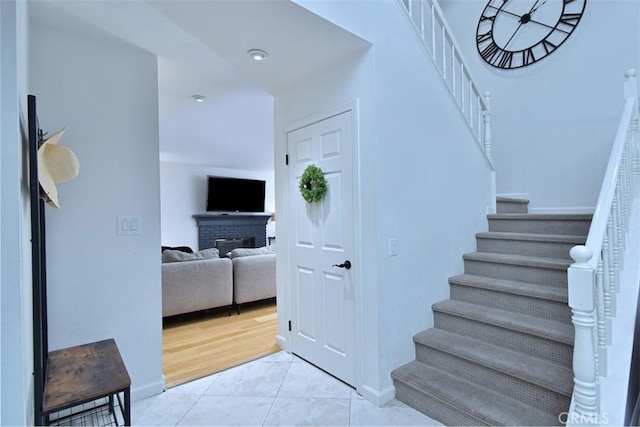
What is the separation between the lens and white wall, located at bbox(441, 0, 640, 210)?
3.23m

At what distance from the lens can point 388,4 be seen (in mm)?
2322

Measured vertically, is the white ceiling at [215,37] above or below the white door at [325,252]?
above

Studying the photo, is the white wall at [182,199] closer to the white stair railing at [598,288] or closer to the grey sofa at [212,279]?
the grey sofa at [212,279]

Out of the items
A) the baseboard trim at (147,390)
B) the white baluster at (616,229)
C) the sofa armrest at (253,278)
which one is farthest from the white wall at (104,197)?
the white baluster at (616,229)

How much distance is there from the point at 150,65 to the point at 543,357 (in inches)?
125

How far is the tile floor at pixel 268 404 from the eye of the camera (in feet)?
6.51

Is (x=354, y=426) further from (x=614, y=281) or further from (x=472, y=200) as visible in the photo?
(x=472, y=200)

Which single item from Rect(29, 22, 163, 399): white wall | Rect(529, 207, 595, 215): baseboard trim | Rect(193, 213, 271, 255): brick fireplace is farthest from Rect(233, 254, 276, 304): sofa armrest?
Rect(193, 213, 271, 255): brick fireplace

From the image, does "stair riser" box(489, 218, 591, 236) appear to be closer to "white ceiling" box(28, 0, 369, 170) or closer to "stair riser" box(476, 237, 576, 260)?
"stair riser" box(476, 237, 576, 260)

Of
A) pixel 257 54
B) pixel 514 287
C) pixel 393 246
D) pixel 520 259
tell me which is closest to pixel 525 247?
pixel 520 259

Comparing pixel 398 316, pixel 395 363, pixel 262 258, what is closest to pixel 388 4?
pixel 398 316

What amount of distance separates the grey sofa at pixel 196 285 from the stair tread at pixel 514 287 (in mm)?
2584

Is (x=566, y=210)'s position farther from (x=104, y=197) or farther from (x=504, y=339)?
(x=104, y=197)

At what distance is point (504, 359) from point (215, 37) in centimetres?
262
